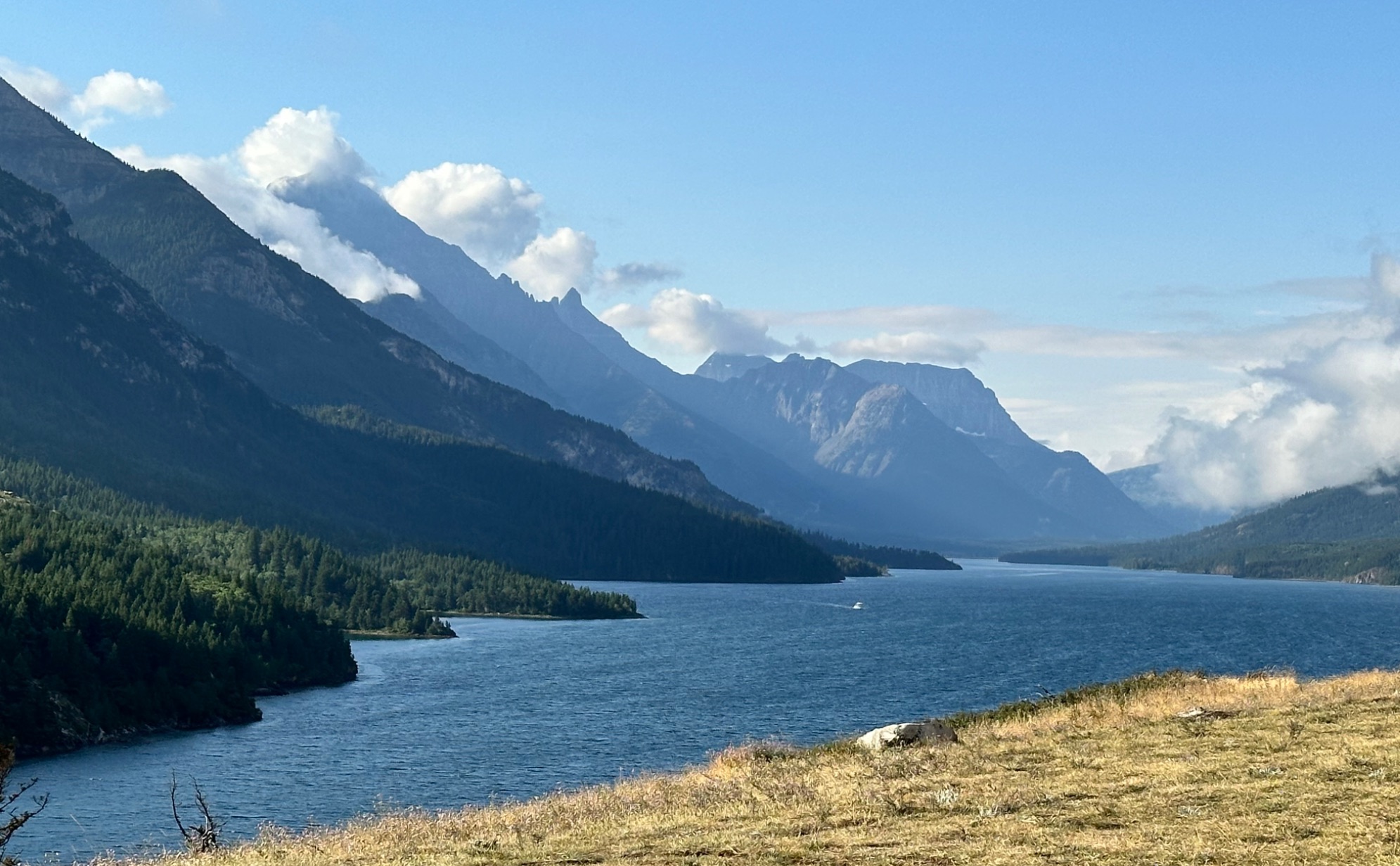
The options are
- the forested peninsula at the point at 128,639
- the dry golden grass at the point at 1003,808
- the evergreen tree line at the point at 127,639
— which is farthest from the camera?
the evergreen tree line at the point at 127,639

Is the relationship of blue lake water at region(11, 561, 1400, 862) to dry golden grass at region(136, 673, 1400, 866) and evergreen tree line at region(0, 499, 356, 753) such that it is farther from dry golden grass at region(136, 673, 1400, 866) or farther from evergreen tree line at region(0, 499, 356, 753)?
dry golden grass at region(136, 673, 1400, 866)

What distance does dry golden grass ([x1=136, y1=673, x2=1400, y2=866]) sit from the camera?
27188 millimetres

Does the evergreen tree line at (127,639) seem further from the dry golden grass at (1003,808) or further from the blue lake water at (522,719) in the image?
the dry golden grass at (1003,808)

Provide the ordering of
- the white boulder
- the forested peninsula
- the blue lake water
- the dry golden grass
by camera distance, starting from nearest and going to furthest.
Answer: the dry golden grass, the white boulder, the blue lake water, the forested peninsula

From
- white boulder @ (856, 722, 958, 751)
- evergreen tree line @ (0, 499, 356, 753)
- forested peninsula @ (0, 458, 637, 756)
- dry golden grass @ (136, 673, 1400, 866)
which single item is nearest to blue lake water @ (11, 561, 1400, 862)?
forested peninsula @ (0, 458, 637, 756)

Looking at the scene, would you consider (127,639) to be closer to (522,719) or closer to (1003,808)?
(522,719)

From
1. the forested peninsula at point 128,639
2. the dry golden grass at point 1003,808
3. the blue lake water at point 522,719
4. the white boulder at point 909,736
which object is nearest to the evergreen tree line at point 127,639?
the forested peninsula at point 128,639

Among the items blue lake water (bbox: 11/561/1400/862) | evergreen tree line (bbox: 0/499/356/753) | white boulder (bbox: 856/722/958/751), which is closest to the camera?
white boulder (bbox: 856/722/958/751)

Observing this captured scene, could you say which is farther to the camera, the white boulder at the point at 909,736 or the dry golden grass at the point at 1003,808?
the white boulder at the point at 909,736

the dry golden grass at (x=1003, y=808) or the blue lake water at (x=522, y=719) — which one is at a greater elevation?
the dry golden grass at (x=1003, y=808)

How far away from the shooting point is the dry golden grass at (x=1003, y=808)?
2719 centimetres

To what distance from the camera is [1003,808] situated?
32.2 m

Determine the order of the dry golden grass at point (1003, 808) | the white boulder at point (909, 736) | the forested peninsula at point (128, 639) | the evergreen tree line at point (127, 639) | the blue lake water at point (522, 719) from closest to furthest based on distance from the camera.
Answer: the dry golden grass at point (1003, 808), the white boulder at point (909, 736), the blue lake water at point (522, 719), the forested peninsula at point (128, 639), the evergreen tree line at point (127, 639)

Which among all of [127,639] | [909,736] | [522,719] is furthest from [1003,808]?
[127,639]
